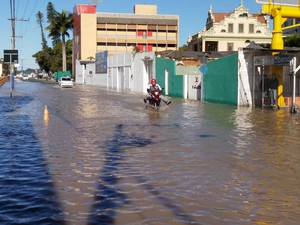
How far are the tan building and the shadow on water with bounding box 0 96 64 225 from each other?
89.1 meters

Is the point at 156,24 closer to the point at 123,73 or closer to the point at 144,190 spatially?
the point at 123,73

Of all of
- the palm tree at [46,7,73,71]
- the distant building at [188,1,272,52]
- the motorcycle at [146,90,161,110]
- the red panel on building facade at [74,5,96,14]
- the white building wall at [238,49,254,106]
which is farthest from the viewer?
the red panel on building facade at [74,5,96,14]

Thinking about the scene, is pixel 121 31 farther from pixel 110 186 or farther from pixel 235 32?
pixel 110 186

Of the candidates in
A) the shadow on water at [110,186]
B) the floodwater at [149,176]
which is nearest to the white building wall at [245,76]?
the floodwater at [149,176]

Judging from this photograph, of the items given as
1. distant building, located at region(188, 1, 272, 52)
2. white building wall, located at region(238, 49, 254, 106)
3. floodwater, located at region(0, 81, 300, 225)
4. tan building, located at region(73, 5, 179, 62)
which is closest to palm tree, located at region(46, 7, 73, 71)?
tan building, located at region(73, 5, 179, 62)

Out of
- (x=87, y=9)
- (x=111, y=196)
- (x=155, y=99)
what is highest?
(x=87, y=9)

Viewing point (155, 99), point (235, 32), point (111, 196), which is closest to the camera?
point (111, 196)

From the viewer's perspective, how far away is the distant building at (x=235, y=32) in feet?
250

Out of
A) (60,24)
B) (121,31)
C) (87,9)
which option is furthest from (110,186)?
(121,31)

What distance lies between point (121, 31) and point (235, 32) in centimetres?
3475

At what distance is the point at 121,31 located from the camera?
343 feet

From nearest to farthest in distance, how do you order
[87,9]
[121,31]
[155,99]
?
[155,99]
[87,9]
[121,31]

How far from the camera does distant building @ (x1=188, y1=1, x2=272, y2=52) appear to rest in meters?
76.3

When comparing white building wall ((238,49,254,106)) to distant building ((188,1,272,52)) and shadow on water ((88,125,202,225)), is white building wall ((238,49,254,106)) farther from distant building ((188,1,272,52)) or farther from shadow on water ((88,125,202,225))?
distant building ((188,1,272,52))
